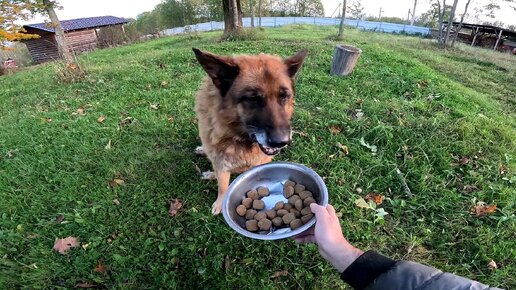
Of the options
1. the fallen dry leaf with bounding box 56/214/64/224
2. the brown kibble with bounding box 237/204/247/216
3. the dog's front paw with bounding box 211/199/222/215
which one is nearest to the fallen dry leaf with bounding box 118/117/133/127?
the fallen dry leaf with bounding box 56/214/64/224

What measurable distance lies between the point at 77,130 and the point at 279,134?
3785 millimetres

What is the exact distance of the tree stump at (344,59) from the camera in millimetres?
5930

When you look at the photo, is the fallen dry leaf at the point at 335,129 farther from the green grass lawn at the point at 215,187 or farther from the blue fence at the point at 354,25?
the blue fence at the point at 354,25

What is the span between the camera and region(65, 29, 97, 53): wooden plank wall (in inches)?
1040

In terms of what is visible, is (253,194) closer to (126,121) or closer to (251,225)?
(251,225)

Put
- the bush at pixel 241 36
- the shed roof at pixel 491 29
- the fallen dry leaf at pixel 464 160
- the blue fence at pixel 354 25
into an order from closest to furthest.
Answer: the fallen dry leaf at pixel 464 160, the bush at pixel 241 36, the shed roof at pixel 491 29, the blue fence at pixel 354 25

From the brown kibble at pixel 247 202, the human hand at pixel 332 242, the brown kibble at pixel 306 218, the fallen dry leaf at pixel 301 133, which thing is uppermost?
the human hand at pixel 332 242

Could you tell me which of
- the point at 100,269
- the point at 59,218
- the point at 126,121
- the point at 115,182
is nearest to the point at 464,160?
the point at 100,269

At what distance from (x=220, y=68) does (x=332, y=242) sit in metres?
1.55

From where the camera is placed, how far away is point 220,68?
2350 millimetres

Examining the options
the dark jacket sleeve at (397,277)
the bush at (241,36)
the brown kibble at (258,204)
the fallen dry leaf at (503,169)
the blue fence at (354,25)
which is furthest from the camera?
the blue fence at (354,25)

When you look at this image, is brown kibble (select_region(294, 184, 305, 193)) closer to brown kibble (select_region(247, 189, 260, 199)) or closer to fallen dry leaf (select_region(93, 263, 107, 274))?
brown kibble (select_region(247, 189, 260, 199))

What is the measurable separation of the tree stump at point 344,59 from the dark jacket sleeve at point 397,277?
512 cm

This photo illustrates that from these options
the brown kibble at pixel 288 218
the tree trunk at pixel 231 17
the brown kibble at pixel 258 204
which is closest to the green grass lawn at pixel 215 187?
the brown kibble at pixel 258 204
